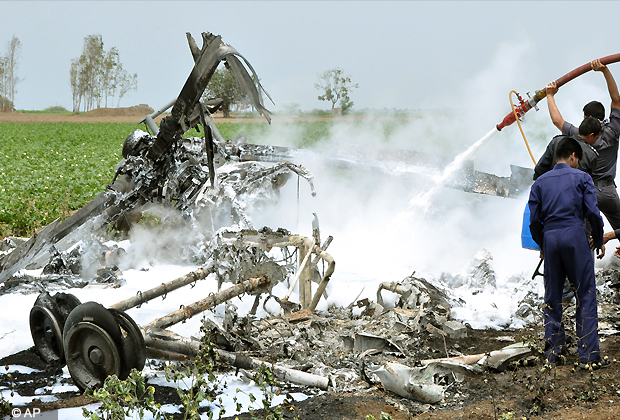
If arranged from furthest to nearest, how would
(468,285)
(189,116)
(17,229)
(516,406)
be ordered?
(17,229) < (468,285) < (189,116) < (516,406)

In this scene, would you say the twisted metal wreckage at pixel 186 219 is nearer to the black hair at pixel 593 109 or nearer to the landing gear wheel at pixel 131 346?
the landing gear wheel at pixel 131 346

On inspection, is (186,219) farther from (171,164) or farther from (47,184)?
(47,184)

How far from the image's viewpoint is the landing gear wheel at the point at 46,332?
4.20m

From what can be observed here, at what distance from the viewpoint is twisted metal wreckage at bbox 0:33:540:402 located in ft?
12.0

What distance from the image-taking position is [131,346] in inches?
140

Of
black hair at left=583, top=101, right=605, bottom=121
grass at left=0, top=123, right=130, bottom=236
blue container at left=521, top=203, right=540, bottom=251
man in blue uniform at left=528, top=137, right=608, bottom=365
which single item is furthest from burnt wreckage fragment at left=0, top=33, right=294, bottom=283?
grass at left=0, top=123, right=130, bottom=236

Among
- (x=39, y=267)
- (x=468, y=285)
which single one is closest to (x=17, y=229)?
(x=39, y=267)

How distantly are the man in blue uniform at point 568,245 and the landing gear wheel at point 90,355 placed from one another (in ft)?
10.4

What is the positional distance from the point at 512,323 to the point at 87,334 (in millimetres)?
4000

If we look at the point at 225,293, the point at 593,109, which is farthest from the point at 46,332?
the point at 593,109

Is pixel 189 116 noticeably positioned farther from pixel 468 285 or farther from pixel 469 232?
pixel 469 232

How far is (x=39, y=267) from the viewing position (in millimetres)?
6898

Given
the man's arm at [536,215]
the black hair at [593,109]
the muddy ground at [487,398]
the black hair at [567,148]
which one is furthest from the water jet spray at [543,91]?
the muddy ground at [487,398]

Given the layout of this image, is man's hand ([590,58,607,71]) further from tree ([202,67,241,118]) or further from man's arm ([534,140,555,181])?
tree ([202,67,241,118])
